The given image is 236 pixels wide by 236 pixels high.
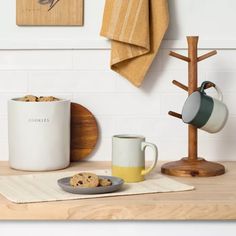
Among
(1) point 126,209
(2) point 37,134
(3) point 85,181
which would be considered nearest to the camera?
(1) point 126,209

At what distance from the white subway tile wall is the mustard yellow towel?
0.18 feet

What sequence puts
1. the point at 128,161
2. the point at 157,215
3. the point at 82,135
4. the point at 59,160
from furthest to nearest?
the point at 82,135 < the point at 59,160 < the point at 128,161 < the point at 157,215

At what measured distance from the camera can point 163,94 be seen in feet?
6.32

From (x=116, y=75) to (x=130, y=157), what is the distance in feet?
1.22

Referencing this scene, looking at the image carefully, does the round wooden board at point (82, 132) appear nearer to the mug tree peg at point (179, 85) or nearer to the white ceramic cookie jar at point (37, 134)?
the white ceramic cookie jar at point (37, 134)

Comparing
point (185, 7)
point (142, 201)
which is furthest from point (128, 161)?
point (185, 7)

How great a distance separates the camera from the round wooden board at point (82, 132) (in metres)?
1.90

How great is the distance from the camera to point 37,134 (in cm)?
173

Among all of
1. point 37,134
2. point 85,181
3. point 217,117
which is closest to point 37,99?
point 37,134

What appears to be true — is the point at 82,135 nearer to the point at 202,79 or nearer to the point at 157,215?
the point at 202,79

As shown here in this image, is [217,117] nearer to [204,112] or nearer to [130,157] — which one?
[204,112]

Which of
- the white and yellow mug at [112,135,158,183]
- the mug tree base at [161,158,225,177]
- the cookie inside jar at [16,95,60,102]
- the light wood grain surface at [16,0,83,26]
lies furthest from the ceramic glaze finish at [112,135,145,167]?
the light wood grain surface at [16,0,83,26]

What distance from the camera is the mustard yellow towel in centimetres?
183
